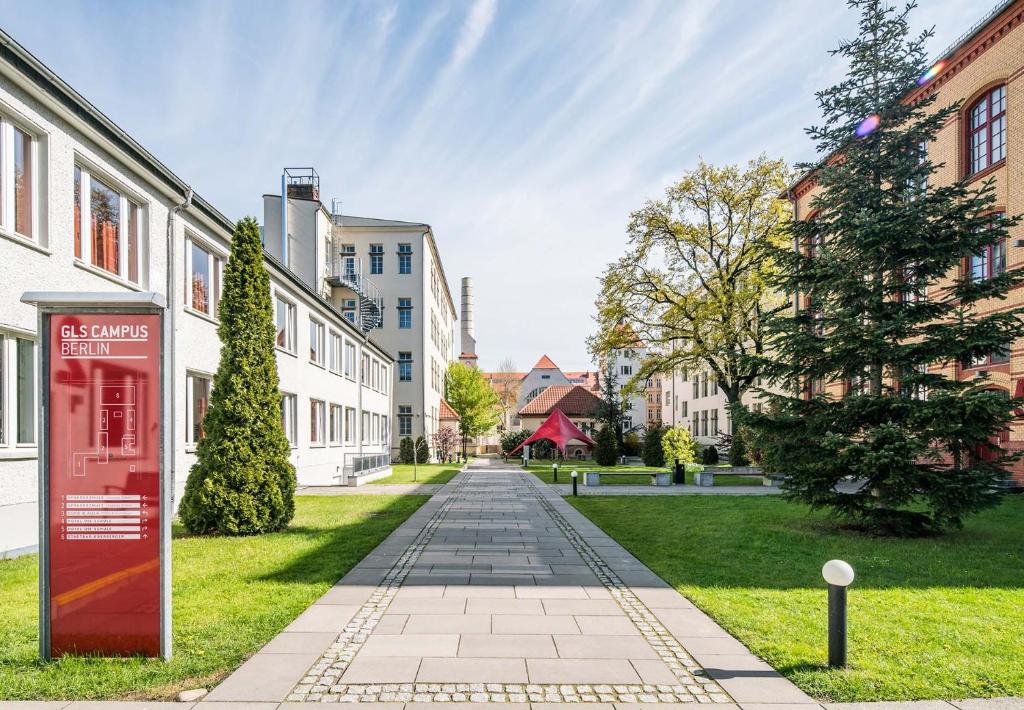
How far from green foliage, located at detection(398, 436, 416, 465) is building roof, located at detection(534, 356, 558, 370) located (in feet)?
192

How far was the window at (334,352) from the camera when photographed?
27.8 meters

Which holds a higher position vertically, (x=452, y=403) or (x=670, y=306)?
(x=670, y=306)

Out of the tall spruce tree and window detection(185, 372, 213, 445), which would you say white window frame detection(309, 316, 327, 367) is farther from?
the tall spruce tree

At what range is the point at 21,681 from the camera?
4660mm

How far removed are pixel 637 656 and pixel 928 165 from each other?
34.5 ft

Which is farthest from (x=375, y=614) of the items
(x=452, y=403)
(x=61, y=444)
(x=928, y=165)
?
(x=452, y=403)

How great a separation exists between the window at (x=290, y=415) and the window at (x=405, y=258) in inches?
991

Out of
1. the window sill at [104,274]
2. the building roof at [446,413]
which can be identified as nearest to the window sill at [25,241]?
the window sill at [104,274]

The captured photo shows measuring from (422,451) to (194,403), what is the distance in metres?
27.6

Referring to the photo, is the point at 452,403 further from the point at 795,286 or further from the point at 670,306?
the point at 795,286

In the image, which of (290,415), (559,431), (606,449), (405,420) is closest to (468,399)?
(405,420)

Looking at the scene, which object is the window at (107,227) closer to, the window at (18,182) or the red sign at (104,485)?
the window at (18,182)

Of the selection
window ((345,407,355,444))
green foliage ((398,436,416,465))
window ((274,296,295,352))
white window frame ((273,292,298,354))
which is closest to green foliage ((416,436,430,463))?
green foliage ((398,436,416,465))

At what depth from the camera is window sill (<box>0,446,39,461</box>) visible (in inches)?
364
